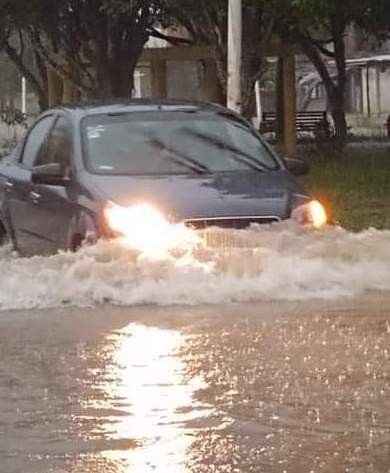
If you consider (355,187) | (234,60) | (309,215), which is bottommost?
(355,187)

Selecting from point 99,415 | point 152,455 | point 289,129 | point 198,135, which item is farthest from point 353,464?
point 289,129

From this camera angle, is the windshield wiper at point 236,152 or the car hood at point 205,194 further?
the windshield wiper at point 236,152

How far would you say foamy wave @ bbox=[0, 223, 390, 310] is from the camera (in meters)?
9.22

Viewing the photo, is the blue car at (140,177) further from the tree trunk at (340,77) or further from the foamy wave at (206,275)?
the tree trunk at (340,77)

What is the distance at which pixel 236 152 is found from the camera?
10875 mm

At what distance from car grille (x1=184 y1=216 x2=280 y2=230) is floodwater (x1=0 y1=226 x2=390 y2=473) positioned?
4.3 inches

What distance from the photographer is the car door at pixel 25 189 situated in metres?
11.1

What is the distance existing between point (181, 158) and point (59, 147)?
110 centimetres

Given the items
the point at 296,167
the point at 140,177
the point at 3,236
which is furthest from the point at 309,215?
the point at 3,236

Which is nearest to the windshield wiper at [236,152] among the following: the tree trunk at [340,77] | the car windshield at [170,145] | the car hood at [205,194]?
the car windshield at [170,145]

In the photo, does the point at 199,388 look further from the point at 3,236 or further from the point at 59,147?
the point at 3,236

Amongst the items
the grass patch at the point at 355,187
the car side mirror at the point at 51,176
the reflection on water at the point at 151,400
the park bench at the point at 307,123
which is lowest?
the grass patch at the point at 355,187

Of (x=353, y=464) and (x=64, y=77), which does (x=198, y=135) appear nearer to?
(x=353, y=464)

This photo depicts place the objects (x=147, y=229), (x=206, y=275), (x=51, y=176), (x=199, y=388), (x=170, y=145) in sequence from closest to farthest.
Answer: (x=199, y=388)
(x=206, y=275)
(x=147, y=229)
(x=51, y=176)
(x=170, y=145)
